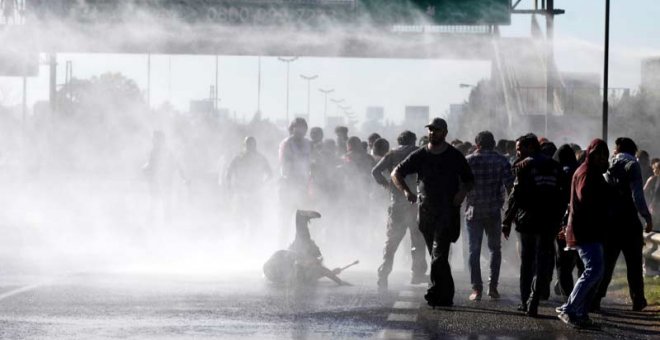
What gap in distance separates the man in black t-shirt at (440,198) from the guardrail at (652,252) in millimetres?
3924

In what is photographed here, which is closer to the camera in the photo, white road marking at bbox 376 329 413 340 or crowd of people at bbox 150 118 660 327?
white road marking at bbox 376 329 413 340

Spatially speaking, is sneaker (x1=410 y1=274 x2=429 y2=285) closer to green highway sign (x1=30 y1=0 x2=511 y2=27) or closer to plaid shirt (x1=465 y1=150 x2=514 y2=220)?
plaid shirt (x1=465 y1=150 x2=514 y2=220)

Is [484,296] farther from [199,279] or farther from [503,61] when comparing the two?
[503,61]

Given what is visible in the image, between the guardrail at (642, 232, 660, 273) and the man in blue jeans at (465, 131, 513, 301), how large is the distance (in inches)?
104

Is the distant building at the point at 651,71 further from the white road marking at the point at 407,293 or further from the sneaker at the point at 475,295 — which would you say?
the sneaker at the point at 475,295

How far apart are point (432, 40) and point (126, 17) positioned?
786 cm

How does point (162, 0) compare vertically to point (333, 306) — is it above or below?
above

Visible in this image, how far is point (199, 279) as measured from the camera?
52.2 feet

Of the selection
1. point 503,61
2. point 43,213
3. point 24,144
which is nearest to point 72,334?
point 43,213

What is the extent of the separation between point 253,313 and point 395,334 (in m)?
1.67

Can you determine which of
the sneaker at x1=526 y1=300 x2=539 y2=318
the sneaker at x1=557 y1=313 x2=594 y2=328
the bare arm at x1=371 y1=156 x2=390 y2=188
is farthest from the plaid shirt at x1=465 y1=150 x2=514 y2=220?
the sneaker at x1=557 y1=313 x2=594 y2=328

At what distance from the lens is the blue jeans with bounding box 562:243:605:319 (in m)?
12.2

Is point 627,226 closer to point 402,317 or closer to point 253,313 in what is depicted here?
point 402,317

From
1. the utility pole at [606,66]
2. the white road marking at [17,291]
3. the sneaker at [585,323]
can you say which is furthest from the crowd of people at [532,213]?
the utility pole at [606,66]
